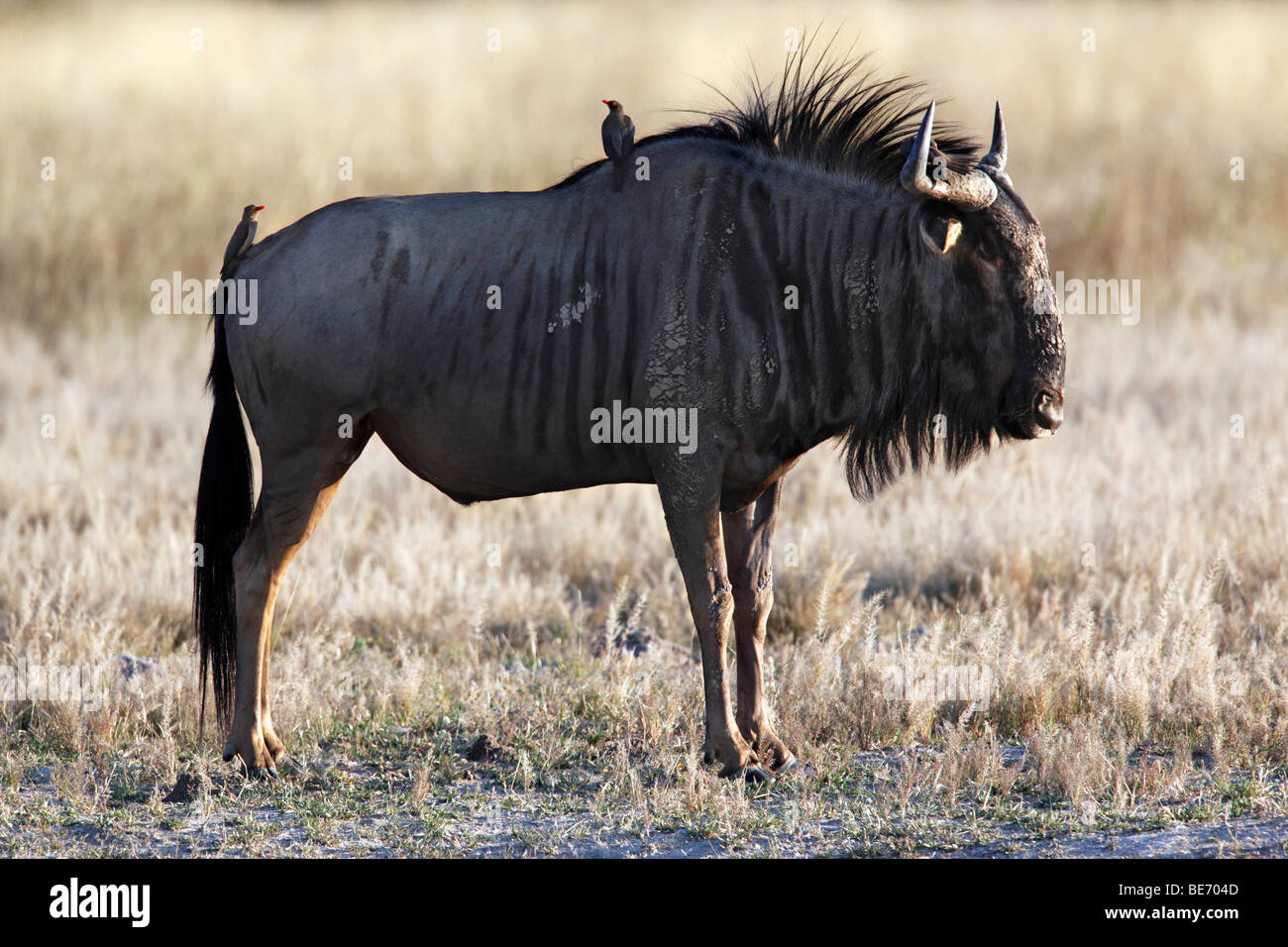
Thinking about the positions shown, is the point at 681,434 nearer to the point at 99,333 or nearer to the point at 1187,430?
the point at 1187,430

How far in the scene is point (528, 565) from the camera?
8.56 meters

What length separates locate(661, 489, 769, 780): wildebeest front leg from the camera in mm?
5441

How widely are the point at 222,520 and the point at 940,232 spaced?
3.00 metres

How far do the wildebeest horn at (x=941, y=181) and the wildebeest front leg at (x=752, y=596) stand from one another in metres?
1.35

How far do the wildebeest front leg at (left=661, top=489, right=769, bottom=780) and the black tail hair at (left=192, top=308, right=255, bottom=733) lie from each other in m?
1.77

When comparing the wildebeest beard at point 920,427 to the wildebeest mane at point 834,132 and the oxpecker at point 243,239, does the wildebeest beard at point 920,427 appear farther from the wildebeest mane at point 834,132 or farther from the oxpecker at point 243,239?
the oxpecker at point 243,239

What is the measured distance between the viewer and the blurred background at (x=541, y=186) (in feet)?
25.4

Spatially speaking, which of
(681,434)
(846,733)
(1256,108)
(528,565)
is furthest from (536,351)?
(1256,108)

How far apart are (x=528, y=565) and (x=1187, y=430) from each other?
4933mm
